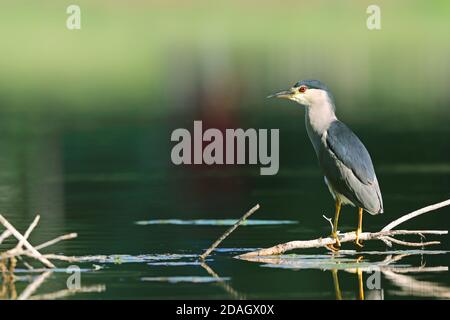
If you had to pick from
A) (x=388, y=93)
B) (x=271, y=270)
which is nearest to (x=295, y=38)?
(x=388, y=93)

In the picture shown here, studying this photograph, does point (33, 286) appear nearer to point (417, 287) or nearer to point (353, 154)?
point (417, 287)

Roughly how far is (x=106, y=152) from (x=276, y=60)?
91.6ft

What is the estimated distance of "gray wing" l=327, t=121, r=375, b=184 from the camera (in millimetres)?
13672

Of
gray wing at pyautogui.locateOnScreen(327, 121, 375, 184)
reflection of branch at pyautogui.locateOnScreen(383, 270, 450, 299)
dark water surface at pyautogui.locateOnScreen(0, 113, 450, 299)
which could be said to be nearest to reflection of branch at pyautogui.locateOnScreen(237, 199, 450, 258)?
dark water surface at pyautogui.locateOnScreen(0, 113, 450, 299)

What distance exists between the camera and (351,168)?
13.8 metres

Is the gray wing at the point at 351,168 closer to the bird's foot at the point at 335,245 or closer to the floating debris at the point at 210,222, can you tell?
the bird's foot at the point at 335,245

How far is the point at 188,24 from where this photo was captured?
75.8 metres

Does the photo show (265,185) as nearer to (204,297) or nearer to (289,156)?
(289,156)

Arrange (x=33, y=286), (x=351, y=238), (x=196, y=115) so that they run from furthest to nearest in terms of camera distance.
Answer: (x=196, y=115)
(x=351, y=238)
(x=33, y=286)

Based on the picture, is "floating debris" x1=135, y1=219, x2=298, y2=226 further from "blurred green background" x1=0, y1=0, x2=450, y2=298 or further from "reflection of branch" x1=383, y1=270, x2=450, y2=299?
"reflection of branch" x1=383, y1=270, x2=450, y2=299

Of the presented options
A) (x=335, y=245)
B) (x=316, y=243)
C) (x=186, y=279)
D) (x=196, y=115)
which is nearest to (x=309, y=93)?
(x=335, y=245)

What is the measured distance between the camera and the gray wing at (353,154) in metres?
13.7

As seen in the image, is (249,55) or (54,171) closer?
(54,171)

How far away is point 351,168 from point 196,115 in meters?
19.6
